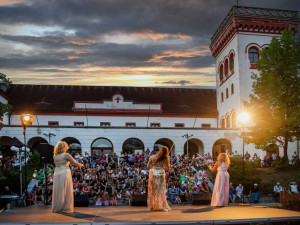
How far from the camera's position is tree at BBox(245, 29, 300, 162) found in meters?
26.7

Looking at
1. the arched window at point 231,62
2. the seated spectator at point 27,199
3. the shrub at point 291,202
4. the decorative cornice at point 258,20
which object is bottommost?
the seated spectator at point 27,199

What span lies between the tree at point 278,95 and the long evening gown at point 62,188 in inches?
813

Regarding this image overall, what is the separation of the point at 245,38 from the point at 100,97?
17.7 m

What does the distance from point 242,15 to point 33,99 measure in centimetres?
2480

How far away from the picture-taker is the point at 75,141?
118ft

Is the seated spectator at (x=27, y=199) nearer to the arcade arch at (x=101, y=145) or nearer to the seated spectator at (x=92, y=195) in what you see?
the seated spectator at (x=92, y=195)

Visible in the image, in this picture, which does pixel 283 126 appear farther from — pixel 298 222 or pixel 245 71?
pixel 298 222

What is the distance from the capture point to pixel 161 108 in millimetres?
39344

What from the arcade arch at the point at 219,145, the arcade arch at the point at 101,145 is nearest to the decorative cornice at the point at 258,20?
the arcade arch at the point at 219,145

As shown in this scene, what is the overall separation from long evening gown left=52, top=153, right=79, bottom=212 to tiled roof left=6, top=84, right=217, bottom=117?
29.0 metres

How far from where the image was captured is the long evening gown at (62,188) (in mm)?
9500

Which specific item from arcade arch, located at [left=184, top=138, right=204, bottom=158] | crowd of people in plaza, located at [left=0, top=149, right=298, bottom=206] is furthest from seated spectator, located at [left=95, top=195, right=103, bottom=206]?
arcade arch, located at [left=184, top=138, right=204, bottom=158]

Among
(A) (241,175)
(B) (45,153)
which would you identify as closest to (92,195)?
(B) (45,153)

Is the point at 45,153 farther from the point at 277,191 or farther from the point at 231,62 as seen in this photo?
the point at 231,62
